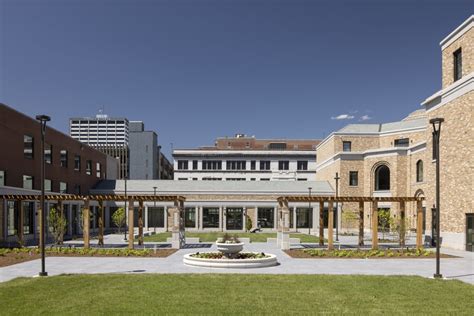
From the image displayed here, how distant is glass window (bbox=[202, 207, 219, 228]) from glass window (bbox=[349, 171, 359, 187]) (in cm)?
1867

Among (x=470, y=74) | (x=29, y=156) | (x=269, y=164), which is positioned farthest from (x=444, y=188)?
(x=269, y=164)

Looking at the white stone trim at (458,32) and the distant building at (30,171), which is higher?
the white stone trim at (458,32)

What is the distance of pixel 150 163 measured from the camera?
327ft

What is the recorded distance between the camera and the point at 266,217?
5466 cm

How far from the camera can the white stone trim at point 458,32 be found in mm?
28663

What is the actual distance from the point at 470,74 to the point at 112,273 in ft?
88.0

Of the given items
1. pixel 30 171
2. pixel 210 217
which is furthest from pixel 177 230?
pixel 210 217

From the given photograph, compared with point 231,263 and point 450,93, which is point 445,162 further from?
point 231,263

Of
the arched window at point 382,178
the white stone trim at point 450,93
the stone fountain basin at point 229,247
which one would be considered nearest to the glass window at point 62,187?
the stone fountain basin at point 229,247

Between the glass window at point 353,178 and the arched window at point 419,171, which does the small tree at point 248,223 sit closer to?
the glass window at point 353,178

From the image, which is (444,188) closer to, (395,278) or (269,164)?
(395,278)

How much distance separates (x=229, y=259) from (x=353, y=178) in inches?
1454

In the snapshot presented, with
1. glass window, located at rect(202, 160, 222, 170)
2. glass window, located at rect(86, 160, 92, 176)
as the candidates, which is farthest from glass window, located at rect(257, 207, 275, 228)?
glass window, located at rect(202, 160, 222, 170)

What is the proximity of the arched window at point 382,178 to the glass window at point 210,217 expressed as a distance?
2156 cm
